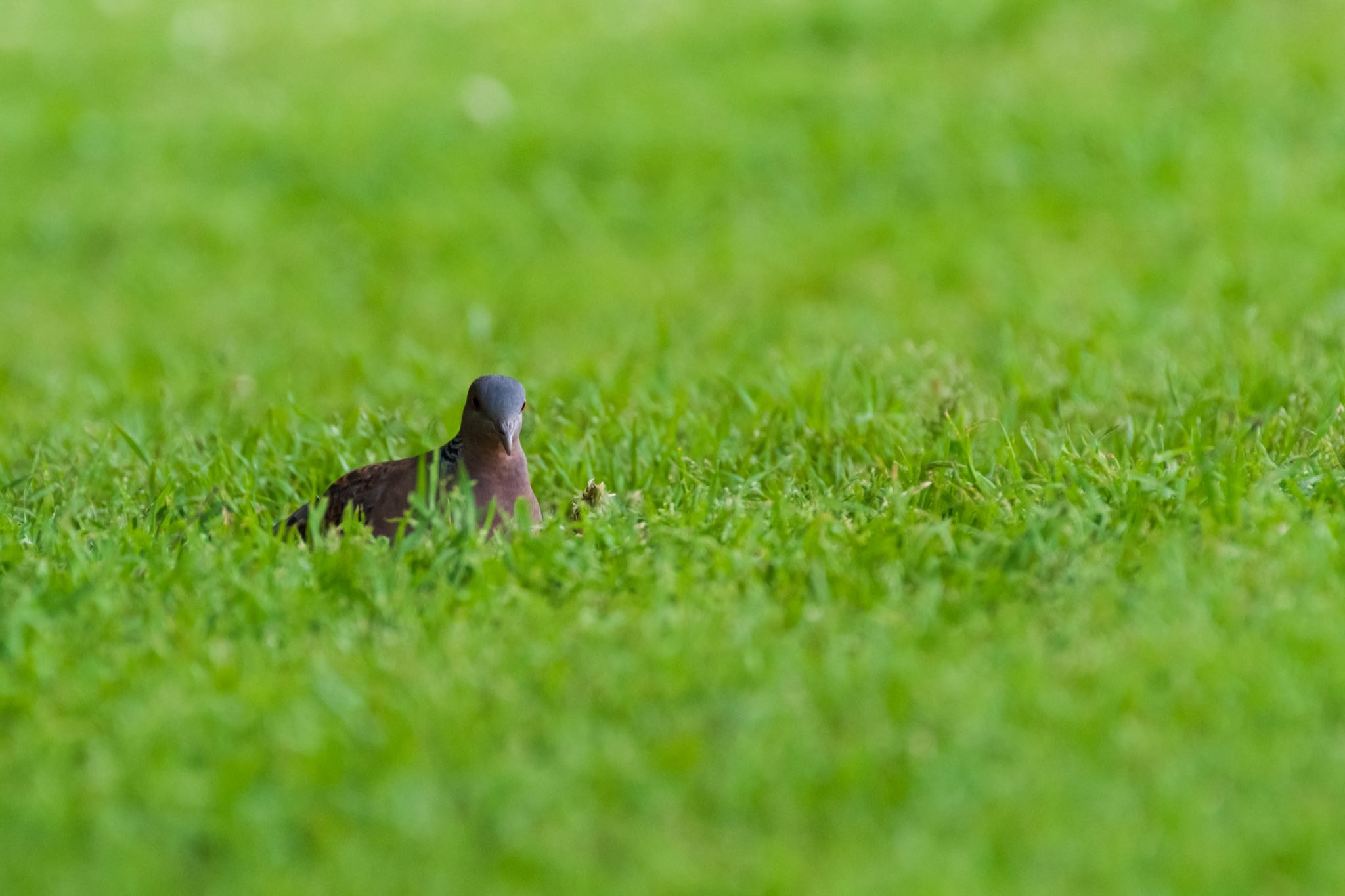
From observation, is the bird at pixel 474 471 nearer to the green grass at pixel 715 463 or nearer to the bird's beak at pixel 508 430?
the bird's beak at pixel 508 430

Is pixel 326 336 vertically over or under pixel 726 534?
over

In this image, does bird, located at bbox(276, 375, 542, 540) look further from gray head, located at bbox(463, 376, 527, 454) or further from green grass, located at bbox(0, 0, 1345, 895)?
green grass, located at bbox(0, 0, 1345, 895)

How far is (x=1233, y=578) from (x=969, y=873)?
1.27 meters

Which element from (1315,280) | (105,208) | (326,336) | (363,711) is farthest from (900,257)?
(363,711)

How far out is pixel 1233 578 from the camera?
12.0 feet

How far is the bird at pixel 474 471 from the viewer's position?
→ 13.8 feet

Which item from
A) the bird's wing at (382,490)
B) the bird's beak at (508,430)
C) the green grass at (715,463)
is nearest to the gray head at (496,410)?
the bird's beak at (508,430)

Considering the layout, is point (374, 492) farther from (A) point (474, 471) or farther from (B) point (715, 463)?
(B) point (715, 463)

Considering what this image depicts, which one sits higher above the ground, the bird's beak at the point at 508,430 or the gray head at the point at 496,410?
the gray head at the point at 496,410

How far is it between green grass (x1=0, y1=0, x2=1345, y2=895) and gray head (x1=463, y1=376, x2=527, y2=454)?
0.23 meters

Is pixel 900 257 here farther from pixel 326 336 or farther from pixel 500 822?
pixel 500 822

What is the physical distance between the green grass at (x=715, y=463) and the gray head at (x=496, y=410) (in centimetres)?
23

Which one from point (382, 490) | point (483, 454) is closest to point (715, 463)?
point (483, 454)

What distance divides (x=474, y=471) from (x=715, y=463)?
0.80 m
